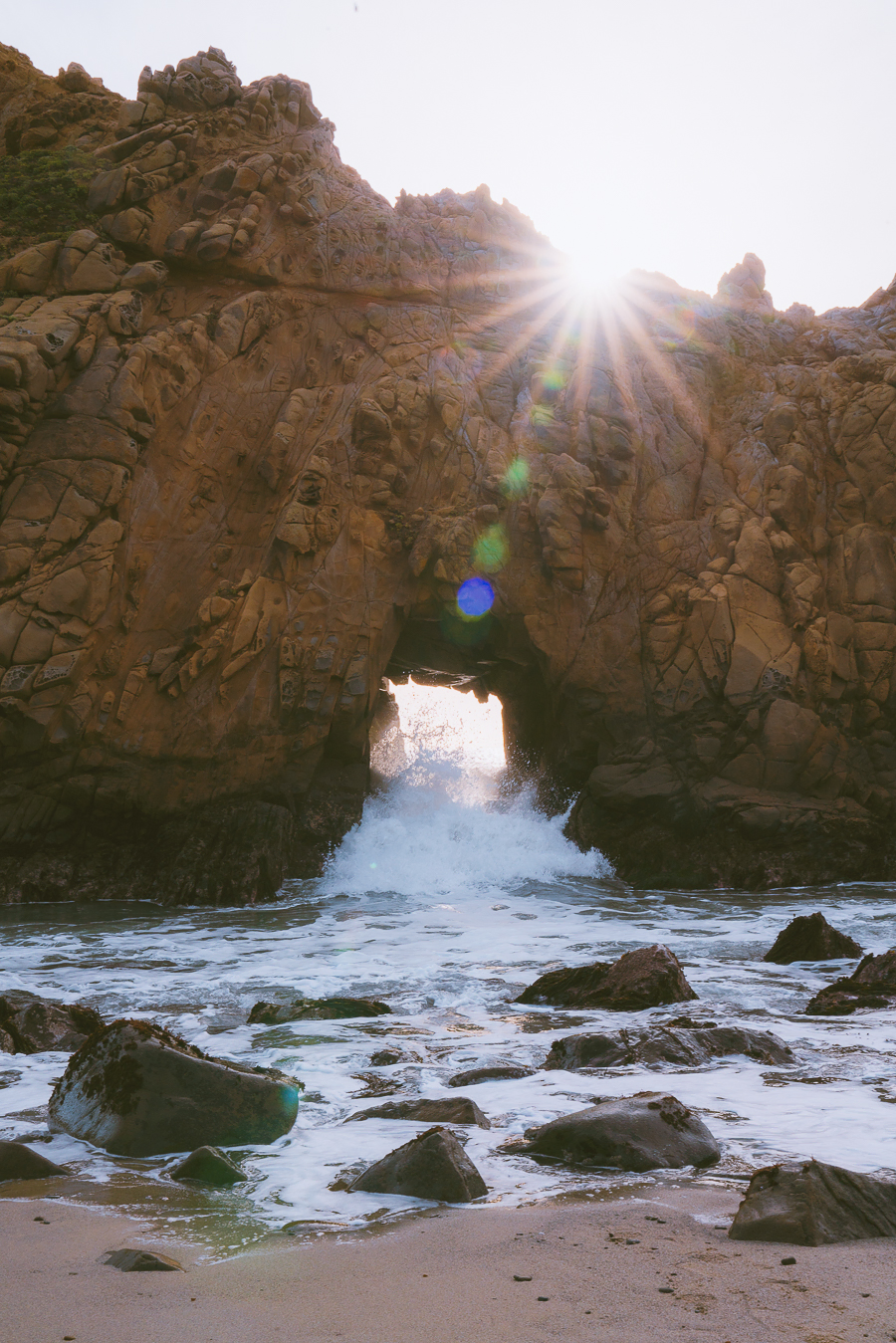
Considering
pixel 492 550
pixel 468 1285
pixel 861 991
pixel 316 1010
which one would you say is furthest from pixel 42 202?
pixel 468 1285

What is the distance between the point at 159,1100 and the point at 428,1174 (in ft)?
4.33

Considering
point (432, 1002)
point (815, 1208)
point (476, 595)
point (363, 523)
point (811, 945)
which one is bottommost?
point (432, 1002)

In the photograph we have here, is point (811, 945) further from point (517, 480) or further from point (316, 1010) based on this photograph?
point (517, 480)

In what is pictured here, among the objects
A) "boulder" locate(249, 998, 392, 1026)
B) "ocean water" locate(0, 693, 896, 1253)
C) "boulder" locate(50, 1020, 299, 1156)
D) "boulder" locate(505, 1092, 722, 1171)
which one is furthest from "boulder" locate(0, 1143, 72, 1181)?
"boulder" locate(249, 998, 392, 1026)

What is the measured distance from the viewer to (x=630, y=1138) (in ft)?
11.4

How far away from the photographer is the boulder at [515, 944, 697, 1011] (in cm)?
654

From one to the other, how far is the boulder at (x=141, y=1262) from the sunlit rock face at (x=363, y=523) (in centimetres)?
1134

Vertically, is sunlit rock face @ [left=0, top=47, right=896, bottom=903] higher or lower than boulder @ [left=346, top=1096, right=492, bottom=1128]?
higher

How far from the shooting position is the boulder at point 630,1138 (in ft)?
11.3

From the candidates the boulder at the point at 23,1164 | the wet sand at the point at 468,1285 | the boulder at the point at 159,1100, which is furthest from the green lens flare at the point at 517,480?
the wet sand at the point at 468,1285

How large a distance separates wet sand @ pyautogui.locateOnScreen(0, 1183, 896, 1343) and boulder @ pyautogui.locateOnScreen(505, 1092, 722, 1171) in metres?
0.49

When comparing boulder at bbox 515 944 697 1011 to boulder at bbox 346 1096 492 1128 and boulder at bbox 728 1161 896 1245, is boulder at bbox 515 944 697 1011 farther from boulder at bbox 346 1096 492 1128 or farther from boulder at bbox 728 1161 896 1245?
boulder at bbox 728 1161 896 1245

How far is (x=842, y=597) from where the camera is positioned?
15.7 metres

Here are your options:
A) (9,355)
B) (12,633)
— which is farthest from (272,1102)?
(9,355)
